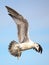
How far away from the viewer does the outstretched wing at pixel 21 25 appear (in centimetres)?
1461

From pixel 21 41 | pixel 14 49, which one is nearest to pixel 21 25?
pixel 21 41

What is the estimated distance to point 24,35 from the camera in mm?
14742

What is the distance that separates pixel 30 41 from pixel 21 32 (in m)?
0.21

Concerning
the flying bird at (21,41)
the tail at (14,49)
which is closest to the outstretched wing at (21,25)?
the flying bird at (21,41)

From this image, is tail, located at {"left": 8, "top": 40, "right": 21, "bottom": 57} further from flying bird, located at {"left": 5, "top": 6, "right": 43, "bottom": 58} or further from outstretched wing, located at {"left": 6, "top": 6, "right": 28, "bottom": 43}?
outstretched wing, located at {"left": 6, "top": 6, "right": 28, "bottom": 43}

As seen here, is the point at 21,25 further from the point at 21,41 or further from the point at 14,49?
the point at 14,49

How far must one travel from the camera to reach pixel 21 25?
14.7 m

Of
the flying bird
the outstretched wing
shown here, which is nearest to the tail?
the flying bird

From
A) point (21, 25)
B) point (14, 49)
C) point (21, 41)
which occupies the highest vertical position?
point (21, 25)

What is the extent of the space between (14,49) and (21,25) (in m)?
0.36

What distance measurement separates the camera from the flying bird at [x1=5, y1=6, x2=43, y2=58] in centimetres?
1461

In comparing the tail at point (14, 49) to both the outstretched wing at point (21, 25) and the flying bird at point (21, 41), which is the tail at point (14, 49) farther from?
the outstretched wing at point (21, 25)

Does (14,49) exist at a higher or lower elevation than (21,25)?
lower

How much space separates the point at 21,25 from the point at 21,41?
231 mm
